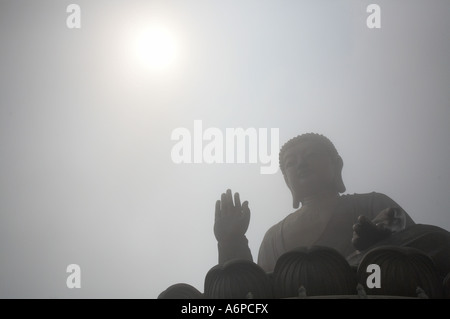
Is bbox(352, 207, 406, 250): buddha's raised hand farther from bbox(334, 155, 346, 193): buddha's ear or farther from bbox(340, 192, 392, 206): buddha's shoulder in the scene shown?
bbox(334, 155, 346, 193): buddha's ear

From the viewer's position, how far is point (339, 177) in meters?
8.59

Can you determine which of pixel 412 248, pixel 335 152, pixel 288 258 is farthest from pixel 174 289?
pixel 335 152

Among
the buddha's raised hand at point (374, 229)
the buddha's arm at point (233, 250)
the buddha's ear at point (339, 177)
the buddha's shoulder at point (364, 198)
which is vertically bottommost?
the buddha's arm at point (233, 250)

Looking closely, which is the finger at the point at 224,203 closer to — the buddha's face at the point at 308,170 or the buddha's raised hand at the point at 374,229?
the buddha's face at the point at 308,170

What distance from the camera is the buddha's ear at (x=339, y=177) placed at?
8508 millimetres

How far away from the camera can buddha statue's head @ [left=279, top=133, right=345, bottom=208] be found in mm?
8414

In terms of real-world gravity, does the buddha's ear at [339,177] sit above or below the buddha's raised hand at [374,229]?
above

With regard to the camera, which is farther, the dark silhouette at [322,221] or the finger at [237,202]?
the finger at [237,202]

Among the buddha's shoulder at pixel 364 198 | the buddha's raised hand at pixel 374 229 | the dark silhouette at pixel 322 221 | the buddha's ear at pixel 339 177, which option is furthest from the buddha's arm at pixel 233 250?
the buddha's ear at pixel 339 177

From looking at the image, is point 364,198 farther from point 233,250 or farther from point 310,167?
point 233,250

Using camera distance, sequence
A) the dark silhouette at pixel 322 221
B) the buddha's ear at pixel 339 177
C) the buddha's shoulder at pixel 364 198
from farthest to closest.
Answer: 1. the buddha's ear at pixel 339 177
2. the buddha's shoulder at pixel 364 198
3. the dark silhouette at pixel 322 221

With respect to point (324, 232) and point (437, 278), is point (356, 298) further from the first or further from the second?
point (324, 232)

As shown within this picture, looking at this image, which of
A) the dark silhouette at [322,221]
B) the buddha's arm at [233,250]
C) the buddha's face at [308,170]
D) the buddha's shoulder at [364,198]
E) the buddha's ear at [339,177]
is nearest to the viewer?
the dark silhouette at [322,221]
